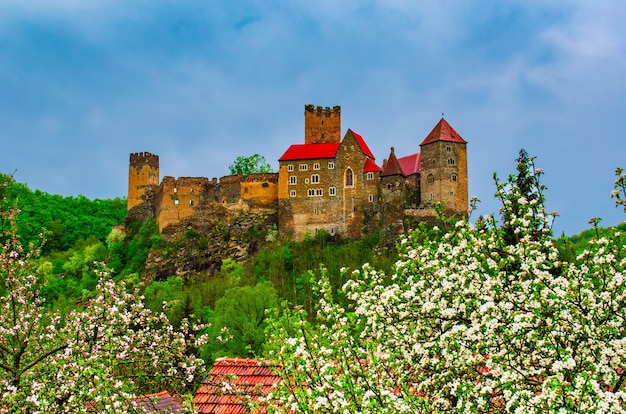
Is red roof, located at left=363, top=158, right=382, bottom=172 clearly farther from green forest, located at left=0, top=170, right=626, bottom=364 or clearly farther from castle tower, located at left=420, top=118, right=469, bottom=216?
green forest, located at left=0, top=170, right=626, bottom=364

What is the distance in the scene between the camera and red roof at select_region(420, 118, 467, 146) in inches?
2285

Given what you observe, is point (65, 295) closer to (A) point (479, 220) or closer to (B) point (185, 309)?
(B) point (185, 309)

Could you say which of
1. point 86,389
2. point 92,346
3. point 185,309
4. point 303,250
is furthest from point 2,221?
point 303,250

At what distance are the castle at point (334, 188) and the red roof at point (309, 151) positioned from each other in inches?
3.0

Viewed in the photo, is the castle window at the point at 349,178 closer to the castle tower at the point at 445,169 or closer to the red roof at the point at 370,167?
the red roof at the point at 370,167

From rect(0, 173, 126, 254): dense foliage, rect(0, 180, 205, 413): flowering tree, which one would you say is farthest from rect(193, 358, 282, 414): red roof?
rect(0, 173, 126, 254): dense foliage

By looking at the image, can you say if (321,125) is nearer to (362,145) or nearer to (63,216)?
(362,145)

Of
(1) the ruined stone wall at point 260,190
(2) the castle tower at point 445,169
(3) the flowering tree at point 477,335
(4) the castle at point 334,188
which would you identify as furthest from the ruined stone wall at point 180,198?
(3) the flowering tree at point 477,335

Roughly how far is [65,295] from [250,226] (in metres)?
15.3

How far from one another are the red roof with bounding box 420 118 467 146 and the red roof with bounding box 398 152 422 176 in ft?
6.10

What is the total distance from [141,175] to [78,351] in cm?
6108

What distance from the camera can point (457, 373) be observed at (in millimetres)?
9789

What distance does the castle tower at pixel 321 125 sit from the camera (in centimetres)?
6600

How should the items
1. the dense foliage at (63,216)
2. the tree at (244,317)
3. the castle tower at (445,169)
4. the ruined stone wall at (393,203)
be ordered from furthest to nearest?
the dense foliage at (63,216) < the castle tower at (445,169) < the ruined stone wall at (393,203) < the tree at (244,317)
